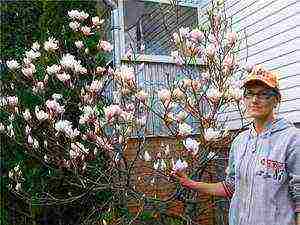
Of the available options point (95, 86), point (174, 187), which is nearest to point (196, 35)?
point (95, 86)

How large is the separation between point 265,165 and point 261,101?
339 mm

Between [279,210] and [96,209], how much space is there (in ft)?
9.93

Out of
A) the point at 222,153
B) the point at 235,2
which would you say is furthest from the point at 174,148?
the point at 235,2

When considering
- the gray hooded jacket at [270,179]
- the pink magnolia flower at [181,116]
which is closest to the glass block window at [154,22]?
the pink magnolia flower at [181,116]

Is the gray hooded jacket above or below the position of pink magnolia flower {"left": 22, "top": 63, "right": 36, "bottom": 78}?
below

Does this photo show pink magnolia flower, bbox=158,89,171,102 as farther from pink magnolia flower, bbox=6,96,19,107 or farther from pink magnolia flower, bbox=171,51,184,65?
pink magnolia flower, bbox=6,96,19,107

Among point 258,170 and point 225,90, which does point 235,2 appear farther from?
point 258,170

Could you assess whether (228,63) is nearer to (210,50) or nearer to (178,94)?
(210,50)

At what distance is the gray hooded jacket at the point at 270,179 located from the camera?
2.37 m

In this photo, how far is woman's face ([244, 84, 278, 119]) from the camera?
8.34ft

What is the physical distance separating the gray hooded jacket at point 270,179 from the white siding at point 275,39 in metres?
3.23

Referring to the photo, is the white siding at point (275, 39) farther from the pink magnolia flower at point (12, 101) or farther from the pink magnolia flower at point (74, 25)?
the pink magnolia flower at point (12, 101)

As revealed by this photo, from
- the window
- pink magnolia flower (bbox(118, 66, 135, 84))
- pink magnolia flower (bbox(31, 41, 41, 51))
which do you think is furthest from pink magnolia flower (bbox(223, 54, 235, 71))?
the window

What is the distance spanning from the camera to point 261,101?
100 inches
